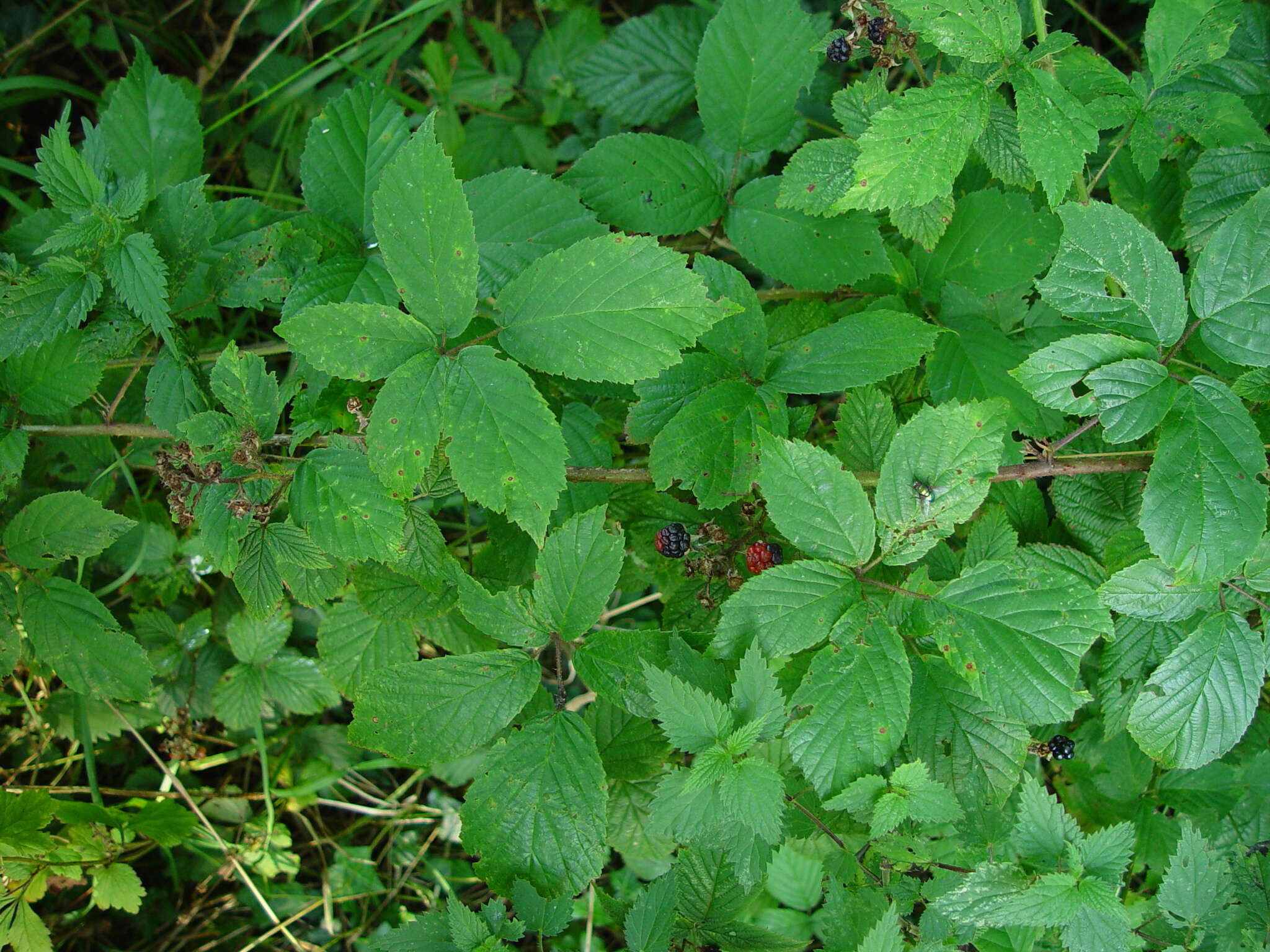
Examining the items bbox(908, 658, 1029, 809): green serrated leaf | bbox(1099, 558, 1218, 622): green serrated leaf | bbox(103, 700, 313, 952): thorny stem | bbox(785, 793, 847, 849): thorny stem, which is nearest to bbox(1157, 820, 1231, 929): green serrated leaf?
bbox(908, 658, 1029, 809): green serrated leaf

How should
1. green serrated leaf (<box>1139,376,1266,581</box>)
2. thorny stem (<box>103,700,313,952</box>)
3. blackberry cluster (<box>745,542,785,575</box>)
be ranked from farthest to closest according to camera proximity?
thorny stem (<box>103,700,313,952</box>)
blackberry cluster (<box>745,542,785,575</box>)
green serrated leaf (<box>1139,376,1266,581</box>)

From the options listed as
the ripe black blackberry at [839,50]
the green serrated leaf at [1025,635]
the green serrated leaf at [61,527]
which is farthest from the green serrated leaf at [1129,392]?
the green serrated leaf at [61,527]

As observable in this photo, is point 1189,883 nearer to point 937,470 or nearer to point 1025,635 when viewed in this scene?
point 1025,635

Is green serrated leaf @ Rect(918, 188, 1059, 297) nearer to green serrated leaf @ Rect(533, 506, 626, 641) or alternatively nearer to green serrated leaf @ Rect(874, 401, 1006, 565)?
green serrated leaf @ Rect(874, 401, 1006, 565)

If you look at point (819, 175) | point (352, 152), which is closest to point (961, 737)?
point (819, 175)

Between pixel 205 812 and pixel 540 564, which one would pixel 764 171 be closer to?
pixel 540 564
